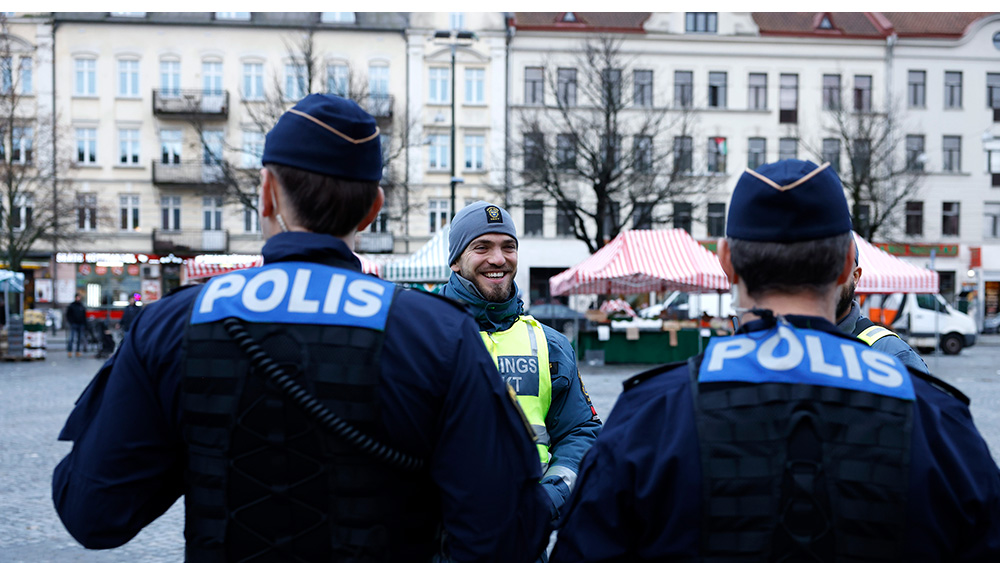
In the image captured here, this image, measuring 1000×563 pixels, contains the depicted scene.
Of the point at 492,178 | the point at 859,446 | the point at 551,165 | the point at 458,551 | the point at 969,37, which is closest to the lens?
the point at 859,446

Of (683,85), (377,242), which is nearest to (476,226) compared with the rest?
(377,242)

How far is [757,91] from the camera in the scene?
37.4m

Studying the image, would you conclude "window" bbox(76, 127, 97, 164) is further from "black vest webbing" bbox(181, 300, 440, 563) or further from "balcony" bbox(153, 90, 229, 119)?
"black vest webbing" bbox(181, 300, 440, 563)

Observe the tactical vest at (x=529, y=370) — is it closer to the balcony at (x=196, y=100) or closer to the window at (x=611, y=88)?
the window at (x=611, y=88)

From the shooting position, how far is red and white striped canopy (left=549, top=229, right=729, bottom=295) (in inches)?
705

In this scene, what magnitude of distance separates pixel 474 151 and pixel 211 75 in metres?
12.0

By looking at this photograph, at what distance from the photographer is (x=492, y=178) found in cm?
3541

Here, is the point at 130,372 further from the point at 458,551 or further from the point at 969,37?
the point at 969,37

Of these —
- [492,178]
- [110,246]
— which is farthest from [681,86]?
[110,246]

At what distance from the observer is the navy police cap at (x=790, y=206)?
1.62 meters

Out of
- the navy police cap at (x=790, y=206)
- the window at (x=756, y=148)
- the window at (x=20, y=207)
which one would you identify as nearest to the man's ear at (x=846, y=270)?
the navy police cap at (x=790, y=206)

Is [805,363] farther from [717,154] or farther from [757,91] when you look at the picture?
[757,91]

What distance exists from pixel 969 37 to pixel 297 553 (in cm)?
4400

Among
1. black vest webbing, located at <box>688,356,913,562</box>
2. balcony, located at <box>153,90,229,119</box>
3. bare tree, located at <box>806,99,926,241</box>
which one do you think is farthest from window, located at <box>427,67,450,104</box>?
black vest webbing, located at <box>688,356,913,562</box>
